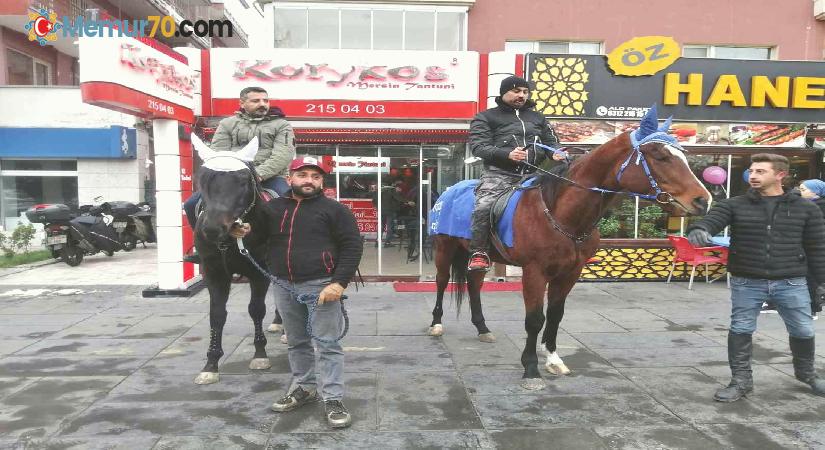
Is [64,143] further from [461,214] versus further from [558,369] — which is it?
[558,369]

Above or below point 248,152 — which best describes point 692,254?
below

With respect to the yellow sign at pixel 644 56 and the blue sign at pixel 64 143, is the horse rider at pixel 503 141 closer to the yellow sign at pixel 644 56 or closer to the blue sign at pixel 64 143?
the yellow sign at pixel 644 56

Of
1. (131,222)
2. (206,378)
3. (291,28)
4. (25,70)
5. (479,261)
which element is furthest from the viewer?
(25,70)

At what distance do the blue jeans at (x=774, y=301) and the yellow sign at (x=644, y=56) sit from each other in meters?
6.15

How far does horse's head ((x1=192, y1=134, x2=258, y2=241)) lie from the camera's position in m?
3.68

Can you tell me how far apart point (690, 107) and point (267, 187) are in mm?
8098

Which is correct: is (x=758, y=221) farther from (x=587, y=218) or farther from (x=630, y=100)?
(x=630, y=100)

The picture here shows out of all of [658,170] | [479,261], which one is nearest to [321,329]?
[479,261]

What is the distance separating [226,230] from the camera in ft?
12.2

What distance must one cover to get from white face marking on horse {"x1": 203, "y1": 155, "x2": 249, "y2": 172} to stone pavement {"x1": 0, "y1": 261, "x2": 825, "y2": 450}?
1.82m

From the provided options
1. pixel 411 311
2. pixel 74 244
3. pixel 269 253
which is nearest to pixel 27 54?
pixel 74 244

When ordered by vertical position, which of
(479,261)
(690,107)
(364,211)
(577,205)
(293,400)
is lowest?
(293,400)

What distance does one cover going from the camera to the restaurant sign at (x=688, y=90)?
9.49 metres

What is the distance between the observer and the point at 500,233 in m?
4.95
